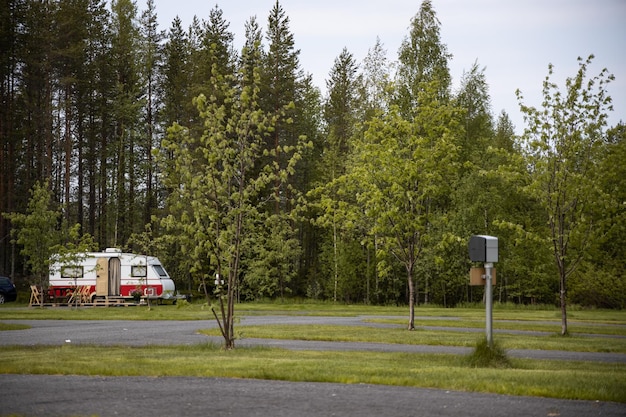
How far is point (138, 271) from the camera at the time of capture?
136ft

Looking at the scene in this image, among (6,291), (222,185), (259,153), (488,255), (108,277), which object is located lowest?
(6,291)

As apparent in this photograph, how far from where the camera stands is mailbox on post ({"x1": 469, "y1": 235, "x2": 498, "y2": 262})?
42.8ft

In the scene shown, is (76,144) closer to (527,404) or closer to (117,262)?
(117,262)

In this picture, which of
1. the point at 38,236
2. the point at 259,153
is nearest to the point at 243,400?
the point at 38,236

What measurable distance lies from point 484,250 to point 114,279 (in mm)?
32853

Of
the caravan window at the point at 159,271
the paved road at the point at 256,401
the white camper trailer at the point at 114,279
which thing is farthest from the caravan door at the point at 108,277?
the paved road at the point at 256,401

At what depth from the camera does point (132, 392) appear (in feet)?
30.7

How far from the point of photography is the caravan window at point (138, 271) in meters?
40.9

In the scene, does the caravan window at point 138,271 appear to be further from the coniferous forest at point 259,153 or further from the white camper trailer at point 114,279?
the coniferous forest at point 259,153

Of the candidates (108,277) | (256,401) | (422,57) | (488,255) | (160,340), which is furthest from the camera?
(422,57)

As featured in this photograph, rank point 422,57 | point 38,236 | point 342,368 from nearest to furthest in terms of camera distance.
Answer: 1. point 342,368
2. point 38,236
3. point 422,57

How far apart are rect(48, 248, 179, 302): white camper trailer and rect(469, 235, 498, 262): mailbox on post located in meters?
30.5

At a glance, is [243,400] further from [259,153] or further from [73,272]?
[259,153]

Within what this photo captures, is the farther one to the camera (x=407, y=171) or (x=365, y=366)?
(x=407, y=171)
